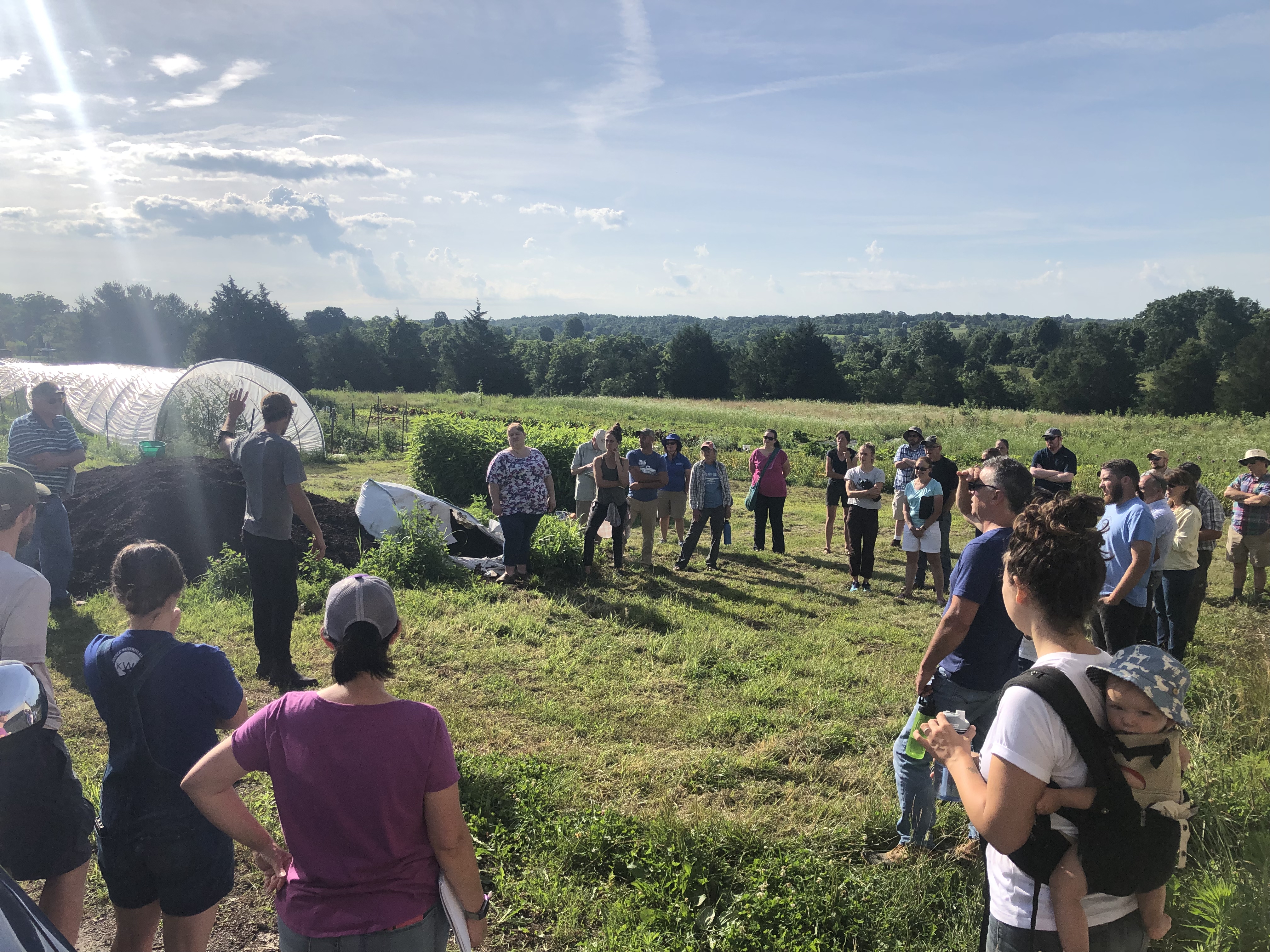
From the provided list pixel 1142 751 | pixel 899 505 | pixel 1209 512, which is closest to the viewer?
pixel 1142 751

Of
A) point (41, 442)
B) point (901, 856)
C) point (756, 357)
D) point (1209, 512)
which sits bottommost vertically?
point (901, 856)

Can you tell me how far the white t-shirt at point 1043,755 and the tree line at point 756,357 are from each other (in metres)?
56.4

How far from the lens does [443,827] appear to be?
6.53 ft

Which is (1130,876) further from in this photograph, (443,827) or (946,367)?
(946,367)

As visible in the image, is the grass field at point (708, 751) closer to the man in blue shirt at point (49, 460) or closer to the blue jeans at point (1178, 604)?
the blue jeans at point (1178, 604)

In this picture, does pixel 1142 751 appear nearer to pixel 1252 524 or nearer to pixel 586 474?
pixel 1252 524

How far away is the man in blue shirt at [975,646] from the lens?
3393 mm

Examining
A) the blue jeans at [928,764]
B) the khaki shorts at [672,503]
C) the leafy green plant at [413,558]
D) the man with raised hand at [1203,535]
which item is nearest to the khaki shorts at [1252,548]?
the man with raised hand at [1203,535]

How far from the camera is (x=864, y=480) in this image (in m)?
9.09

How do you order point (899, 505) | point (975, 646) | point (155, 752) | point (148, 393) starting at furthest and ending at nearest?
point (148, 393) < point (899, 505) < point (975, 646) < point (155, 752)

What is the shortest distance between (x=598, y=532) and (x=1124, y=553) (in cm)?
600

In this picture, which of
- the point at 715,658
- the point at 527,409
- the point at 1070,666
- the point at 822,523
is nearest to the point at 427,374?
the point at 527,409

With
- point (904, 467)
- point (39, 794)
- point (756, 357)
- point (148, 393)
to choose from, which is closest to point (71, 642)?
point (39, 794)

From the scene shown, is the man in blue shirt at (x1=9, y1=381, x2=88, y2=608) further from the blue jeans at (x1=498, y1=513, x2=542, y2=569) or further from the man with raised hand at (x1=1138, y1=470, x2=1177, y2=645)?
the man with raised hand at (x1=1138, y1=470, x2=1177, y2=645)
